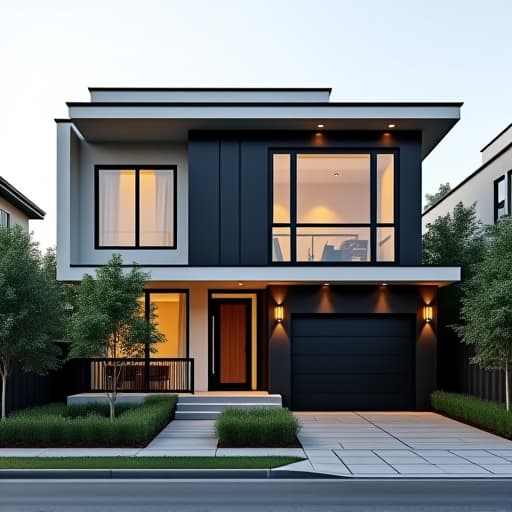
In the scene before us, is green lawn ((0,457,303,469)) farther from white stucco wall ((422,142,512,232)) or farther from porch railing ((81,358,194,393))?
white stucco wall ((422,142,512,232))

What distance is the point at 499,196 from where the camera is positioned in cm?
2150

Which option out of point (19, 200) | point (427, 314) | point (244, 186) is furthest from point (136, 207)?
point (19, 200)

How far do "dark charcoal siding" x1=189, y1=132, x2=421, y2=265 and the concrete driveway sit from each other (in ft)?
15.0

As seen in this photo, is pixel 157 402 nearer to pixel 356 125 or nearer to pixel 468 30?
pixel 356 125

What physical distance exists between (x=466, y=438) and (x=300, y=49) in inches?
606

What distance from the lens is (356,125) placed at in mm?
17484

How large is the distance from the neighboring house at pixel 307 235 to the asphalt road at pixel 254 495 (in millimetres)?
8008

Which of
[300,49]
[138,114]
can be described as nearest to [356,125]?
[138,114]

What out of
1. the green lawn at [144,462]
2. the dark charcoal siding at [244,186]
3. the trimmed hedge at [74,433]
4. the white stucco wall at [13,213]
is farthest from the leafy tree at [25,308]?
the white stucco wall at [13,213]

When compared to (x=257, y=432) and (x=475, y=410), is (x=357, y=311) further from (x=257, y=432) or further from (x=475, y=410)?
(x=257, y=432)

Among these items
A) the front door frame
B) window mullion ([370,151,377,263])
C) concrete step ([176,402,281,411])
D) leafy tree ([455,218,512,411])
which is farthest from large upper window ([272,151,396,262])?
concrete step ([176,402,281,411])

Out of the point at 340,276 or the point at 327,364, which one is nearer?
the point at 340,276

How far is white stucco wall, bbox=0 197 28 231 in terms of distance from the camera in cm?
Result: 2829

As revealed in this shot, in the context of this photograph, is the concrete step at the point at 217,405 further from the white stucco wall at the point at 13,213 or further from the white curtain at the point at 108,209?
the white stucco wall at the point at 13,213
